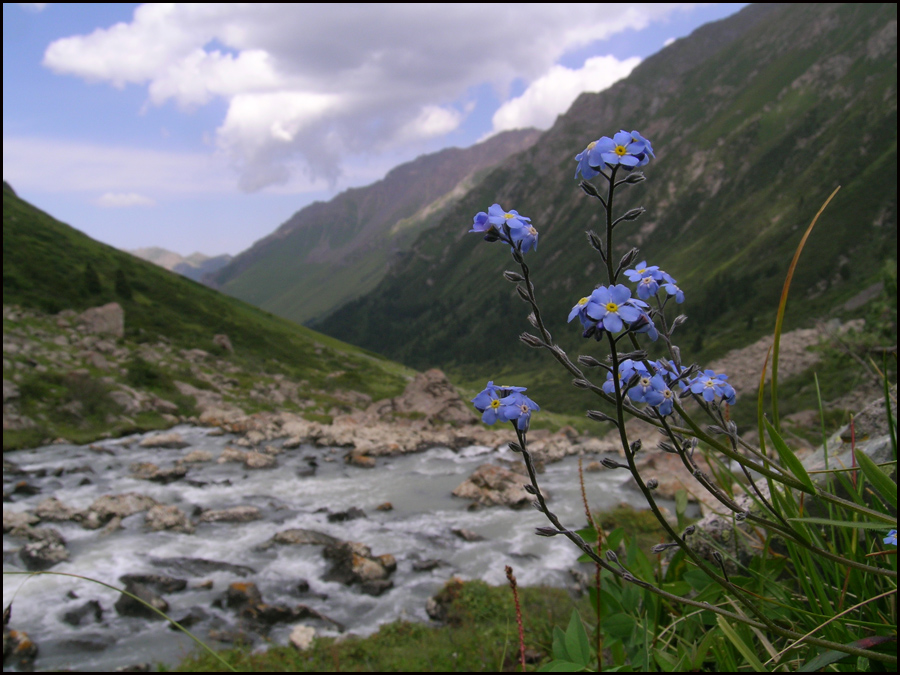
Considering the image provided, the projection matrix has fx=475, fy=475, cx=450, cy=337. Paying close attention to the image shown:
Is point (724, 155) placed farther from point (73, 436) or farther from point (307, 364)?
point (73, 436)

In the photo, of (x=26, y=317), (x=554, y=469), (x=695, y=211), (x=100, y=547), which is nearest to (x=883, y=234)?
(x=695, y=211)

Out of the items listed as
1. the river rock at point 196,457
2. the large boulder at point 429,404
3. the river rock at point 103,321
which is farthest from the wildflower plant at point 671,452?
the river rock at point 103,321

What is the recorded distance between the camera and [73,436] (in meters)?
33.5

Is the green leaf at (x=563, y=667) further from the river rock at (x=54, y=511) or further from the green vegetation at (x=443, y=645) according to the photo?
the river rock at (x=54, y=511)

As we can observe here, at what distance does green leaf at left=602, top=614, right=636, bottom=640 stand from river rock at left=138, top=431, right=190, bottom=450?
124ft

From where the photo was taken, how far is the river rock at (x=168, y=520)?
67.0 ft

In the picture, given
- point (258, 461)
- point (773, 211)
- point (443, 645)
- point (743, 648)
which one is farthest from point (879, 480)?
point (773, 211)

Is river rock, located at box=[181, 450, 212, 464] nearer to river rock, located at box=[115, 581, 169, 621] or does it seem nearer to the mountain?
river rock, located at box=[115, 581, 169, 621]

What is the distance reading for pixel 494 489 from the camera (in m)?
27.6

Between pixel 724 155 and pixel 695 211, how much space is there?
26.3 metres

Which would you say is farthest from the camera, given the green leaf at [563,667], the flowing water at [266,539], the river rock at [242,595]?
the river rock at [242,595]

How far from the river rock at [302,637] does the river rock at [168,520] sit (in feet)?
35.9

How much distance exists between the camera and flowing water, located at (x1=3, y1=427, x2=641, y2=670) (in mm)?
13336

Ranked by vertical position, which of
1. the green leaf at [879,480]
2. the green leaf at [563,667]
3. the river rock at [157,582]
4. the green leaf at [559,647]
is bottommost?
the river rock at [157,582]
